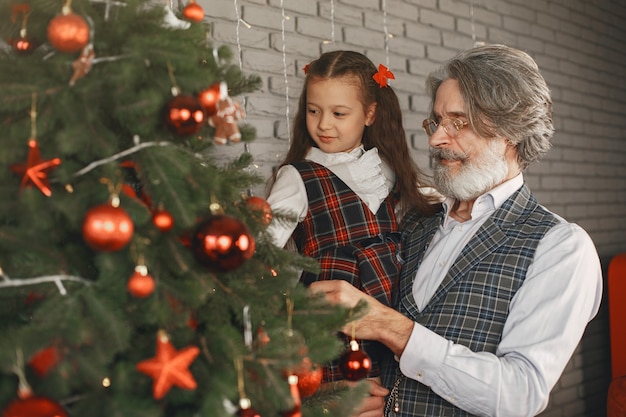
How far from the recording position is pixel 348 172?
1972 mm

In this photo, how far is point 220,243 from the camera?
1012 millimetres

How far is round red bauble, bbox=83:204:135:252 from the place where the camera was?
0.91m

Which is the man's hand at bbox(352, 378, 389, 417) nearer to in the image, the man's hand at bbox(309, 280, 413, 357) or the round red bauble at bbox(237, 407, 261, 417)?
the man's hand at bbox(309, 280, 413, 357)

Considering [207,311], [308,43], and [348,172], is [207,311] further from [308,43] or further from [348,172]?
[308,43]

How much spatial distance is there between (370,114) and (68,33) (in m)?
1.30

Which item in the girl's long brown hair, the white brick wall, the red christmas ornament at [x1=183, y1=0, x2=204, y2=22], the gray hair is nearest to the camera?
the red christmas ornament at [x1=183, y1=0, x2=204, y2=22]

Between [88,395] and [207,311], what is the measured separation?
0.23m

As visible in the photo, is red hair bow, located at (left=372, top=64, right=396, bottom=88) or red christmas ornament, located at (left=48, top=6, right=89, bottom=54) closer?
red christmas ornament, located at (left=48, top=6, right=89, bottom=54)

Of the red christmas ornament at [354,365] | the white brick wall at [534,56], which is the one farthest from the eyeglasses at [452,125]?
the red christmas ornament at [354,365]

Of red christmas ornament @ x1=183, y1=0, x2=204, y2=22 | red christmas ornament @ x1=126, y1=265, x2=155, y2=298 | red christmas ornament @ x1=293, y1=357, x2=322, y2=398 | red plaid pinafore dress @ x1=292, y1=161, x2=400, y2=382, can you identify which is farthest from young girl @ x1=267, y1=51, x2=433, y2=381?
red christmas ornament @ x1=126, y1=265, x2=155, y2=298

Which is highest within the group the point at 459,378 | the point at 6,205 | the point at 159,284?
the point at 6,205

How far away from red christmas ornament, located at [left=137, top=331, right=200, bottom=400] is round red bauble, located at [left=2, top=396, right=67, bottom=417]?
12 cm

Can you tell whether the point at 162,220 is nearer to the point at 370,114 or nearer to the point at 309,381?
the point at 309,381

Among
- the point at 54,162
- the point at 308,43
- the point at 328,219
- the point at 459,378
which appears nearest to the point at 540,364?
the point at 459,378
